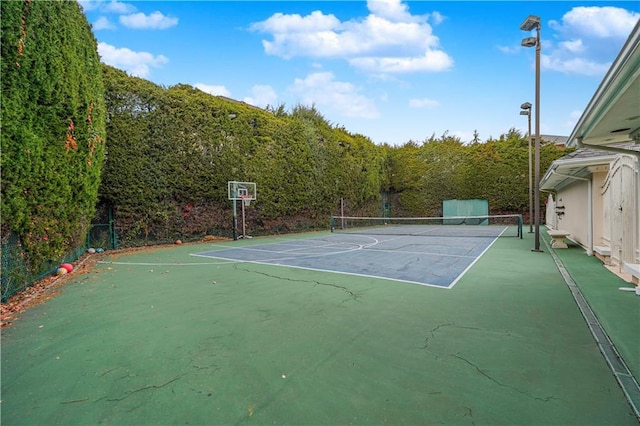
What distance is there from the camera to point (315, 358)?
267 centimetres

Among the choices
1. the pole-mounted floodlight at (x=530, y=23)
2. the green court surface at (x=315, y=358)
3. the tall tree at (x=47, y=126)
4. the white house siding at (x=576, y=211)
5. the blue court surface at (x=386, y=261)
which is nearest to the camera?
the green court surface at (x=315, y=358)

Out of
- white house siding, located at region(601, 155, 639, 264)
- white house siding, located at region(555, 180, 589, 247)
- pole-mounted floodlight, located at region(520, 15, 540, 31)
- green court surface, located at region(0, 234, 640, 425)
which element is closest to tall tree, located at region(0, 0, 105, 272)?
green court surface, located at region(0, 234, 640, 425)

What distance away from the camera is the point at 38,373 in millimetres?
2479

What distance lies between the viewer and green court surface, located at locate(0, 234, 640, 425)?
6.41ft

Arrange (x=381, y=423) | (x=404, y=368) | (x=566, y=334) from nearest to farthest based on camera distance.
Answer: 1. (x=381, y=423)
2. (x=404, y=368)
3. (x=566, y=334)

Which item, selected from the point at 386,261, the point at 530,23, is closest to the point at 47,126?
the point at 386,261

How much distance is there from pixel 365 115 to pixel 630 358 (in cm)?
2254

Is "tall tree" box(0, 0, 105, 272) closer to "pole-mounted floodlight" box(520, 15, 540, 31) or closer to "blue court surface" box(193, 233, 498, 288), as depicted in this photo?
"blue court surface" box(193, 233, 498, 288)

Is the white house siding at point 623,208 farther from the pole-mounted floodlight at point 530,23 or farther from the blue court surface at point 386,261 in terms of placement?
the pole-mounted floodlight at point 530,23

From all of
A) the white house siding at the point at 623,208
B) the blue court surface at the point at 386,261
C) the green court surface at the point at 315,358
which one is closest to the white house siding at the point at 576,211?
the white house siding at the point at 623,208

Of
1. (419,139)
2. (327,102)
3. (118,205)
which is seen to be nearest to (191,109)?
(118,205)

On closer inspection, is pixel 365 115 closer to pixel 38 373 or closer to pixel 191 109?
pixel 191 109

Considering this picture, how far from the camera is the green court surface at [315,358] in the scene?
1.96 meters

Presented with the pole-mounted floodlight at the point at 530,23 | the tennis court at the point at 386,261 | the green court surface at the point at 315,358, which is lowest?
the tennis court at the point at 386,261
